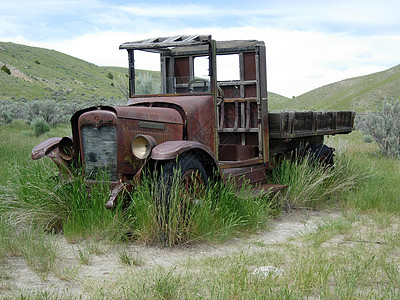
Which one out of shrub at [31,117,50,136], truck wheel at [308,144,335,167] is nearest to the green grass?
truck wheel at [308,144,335,167]

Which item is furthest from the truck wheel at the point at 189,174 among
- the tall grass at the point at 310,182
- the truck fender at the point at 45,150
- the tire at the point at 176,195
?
the tall grass at the point at 310,182

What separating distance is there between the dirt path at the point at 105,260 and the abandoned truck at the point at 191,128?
66 centimetres

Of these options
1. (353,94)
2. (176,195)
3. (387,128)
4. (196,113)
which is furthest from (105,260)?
(353,94)

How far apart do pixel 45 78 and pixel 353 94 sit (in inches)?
1657

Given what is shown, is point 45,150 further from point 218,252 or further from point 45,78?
point 45,78

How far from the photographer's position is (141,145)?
17.9 feet

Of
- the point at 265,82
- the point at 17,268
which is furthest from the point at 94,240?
the point at 265,82

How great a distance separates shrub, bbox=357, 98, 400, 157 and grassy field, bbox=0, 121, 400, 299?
518cm

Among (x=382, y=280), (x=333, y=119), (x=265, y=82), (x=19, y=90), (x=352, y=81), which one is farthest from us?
(x=352, y=81)

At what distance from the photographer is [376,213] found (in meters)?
6.88

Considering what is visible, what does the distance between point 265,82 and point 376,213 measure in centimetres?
263

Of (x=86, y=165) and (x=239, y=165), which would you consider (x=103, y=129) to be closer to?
(x=86, y=165)

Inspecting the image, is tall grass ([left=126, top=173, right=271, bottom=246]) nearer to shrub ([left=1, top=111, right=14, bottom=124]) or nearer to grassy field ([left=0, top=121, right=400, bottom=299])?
grassy field ([left=0, top=121, right=400, bottom=299])

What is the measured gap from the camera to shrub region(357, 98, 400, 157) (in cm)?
1262
